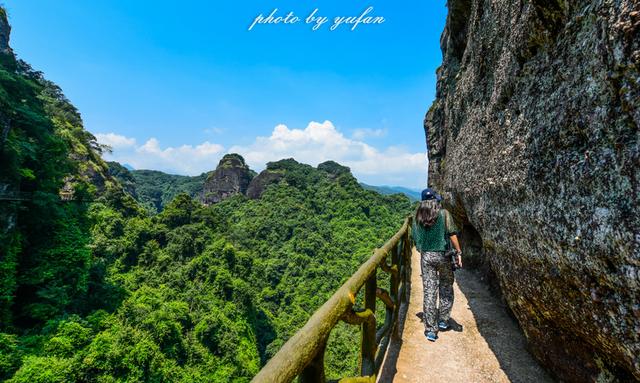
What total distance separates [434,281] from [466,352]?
880 millimetres

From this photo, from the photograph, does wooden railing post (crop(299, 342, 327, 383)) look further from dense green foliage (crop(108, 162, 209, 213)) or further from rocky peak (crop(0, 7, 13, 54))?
dense green foliage (crop(108, 162, 209, 213))

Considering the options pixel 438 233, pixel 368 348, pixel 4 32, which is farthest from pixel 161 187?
A: pixel 368 348

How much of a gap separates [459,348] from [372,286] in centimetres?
200

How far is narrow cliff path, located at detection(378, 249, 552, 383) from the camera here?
10.3 ft

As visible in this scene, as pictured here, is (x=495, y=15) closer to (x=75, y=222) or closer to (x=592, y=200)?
(x=592, y=200)

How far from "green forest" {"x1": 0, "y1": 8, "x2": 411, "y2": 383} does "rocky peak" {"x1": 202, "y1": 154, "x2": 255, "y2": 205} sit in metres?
23.2

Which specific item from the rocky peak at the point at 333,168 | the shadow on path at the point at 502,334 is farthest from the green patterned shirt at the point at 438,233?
the rocky peak at the point at 333,168

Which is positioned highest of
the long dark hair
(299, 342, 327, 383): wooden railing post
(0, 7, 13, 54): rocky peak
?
(0, 7, 13, 54): rocky peak

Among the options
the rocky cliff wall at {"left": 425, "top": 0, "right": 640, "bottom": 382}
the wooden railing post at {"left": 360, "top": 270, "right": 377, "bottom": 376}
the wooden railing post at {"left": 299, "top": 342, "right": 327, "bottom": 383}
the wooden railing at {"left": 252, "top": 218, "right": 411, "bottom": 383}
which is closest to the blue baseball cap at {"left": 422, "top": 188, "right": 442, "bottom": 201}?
the rocky cliff wall at {"left": 425, "top": 0, "right": 640, "bottom": 382}

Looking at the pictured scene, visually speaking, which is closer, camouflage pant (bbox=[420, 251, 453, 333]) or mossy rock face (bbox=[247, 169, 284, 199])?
camouflage pant (bbox=[420, 251, 453, 333])

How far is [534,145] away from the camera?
2387mm

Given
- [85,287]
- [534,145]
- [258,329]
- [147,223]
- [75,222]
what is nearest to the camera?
[534,145]

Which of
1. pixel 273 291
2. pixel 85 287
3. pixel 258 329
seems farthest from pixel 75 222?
pixel 273 291

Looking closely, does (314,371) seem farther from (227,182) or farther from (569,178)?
(227,182)
